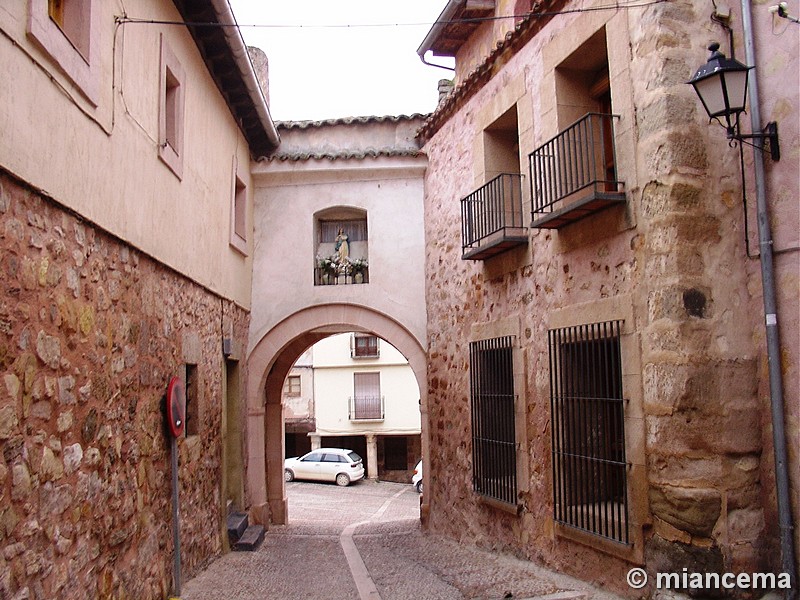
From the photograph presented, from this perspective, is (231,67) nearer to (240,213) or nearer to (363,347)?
(240,213)

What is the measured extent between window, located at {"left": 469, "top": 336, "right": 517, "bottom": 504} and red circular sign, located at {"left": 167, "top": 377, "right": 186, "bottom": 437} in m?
3.12

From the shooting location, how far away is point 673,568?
5.07m

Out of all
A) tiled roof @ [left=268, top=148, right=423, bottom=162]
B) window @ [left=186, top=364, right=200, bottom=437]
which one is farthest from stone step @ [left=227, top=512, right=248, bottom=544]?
tiled roof @ [left=268, top=148, right=423, bottom=162]

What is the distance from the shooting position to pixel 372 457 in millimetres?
27562

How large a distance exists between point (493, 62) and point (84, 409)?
543 cm

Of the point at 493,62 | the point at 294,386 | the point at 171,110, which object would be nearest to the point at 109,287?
the point at 171,110

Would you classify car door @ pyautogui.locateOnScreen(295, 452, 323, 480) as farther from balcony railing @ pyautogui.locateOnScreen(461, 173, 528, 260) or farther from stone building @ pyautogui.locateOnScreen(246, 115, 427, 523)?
balcony railing @ pyautogui.locateOnScreen(461, 173, 528, 260)

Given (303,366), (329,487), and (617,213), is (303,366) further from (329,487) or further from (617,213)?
(617,213)

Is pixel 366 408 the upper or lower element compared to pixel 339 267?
lower

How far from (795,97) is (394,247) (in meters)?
6.53

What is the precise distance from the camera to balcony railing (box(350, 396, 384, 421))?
1102 inches

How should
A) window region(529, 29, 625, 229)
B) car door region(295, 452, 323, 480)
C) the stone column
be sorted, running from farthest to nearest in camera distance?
1. the stone column
2. car door region(295, 452, 323, 480)
3. window region(529, 29, 625, 229)

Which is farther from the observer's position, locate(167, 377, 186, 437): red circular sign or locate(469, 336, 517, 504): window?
locate(469, 336, 517, 504): window

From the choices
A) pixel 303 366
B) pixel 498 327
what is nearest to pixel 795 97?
pixel 498 327
